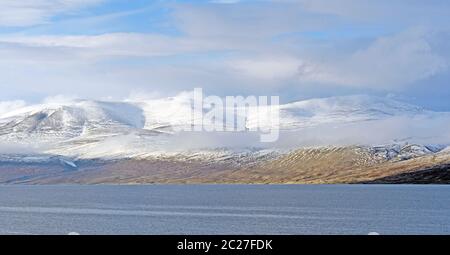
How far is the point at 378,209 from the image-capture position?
521ft

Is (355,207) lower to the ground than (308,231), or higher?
higher

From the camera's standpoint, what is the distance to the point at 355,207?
16762 centimetres

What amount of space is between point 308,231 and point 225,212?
1716 inches

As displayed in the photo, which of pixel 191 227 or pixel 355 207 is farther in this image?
pixel 355 207
